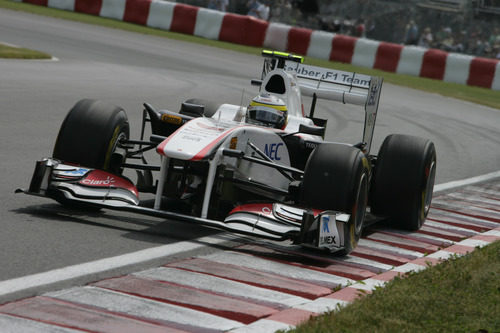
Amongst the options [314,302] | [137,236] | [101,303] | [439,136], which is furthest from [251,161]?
[439,136]

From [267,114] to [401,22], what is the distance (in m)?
21.8

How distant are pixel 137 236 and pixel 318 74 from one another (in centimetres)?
364

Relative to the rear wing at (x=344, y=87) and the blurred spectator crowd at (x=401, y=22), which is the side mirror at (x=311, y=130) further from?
the blurred spectator crowd at (x=401, y=22)

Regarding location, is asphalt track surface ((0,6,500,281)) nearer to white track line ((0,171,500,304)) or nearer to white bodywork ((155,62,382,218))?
white track line ((0,171,500,304))

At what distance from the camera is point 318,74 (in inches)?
372

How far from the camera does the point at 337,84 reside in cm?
931

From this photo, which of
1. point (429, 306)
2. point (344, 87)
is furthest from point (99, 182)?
point (344, 87)

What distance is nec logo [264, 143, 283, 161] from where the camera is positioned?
24.3 feet

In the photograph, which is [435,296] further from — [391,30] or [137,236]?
[391,30]

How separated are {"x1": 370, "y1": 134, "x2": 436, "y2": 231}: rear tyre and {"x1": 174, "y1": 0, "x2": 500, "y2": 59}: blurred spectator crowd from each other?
20668 mm

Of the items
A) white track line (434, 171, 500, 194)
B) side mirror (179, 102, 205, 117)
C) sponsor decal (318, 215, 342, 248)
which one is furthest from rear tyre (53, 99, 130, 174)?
white track line (434, 171, 500, 194)

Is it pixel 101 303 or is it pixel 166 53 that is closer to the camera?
pixel 101 303

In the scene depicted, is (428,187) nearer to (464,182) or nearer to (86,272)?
(464,182)

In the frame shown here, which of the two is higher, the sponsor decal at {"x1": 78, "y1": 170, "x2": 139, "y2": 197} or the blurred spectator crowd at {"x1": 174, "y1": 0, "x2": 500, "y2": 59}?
the blurred spectator crowd at {"x1": 174, "y1": 0, "x2": 500, "y2": 59}
